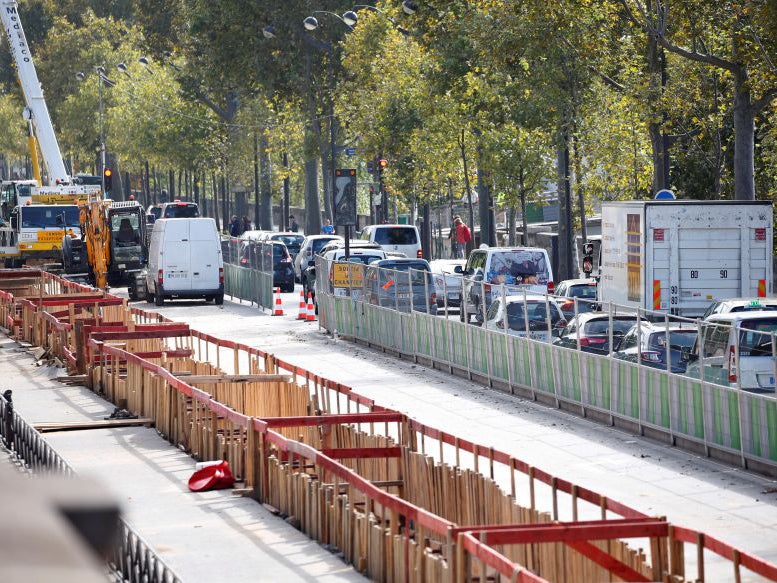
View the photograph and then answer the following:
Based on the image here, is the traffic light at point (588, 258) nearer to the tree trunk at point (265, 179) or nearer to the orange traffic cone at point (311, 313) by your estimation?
the orange traffic cone at point (311, 313)

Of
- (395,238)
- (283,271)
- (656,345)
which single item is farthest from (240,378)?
(395,238)

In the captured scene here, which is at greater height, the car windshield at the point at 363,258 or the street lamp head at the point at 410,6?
the street lamp head at the point at 410,6

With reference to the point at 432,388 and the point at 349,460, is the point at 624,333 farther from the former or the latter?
the point at 349,460

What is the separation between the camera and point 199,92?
79.4m

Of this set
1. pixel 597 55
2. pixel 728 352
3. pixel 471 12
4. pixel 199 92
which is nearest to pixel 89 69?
pixel 199 92

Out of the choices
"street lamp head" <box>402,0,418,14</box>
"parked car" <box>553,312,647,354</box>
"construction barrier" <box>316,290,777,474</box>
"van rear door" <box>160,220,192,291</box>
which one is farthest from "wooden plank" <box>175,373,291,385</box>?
"street lamp head" <box>402,0,418,14</box>

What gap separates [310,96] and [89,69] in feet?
126

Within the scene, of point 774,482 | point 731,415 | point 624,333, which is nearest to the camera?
point 774,482

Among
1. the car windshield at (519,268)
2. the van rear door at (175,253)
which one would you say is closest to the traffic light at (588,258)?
the car windshield at (519,268)

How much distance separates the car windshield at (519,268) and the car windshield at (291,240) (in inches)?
865

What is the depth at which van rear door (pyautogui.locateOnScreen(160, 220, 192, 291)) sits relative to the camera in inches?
1558

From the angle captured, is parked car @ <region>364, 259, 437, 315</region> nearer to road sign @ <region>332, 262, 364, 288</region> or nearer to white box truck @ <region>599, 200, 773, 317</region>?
road sign @ <region>332, 262, 364, 288</region>

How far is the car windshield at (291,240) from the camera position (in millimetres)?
55688

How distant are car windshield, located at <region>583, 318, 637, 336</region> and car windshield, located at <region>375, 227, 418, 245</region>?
2728 centimetres
